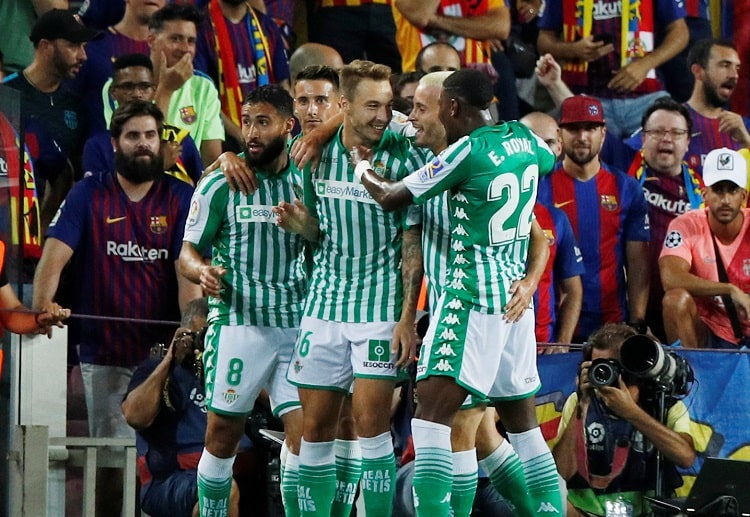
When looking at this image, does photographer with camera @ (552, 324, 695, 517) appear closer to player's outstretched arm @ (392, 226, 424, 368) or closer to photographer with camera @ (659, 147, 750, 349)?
player's outstretched arm @ (392, 226, 424, 368)

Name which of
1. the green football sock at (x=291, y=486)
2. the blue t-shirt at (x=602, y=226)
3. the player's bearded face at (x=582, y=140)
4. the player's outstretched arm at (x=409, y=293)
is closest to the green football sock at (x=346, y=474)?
the green football sock at (x=291, y=486)

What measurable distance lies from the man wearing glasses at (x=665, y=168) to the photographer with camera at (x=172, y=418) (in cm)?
352

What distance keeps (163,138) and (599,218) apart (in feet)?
9.37

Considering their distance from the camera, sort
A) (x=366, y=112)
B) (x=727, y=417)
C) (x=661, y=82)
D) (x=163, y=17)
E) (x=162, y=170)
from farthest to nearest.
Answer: (x=661, y=82) → (x=163, y=17) → (x=162, y=170) → (x=727, y=417) → (x=366, y=112)

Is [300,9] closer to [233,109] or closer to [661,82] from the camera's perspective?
[233,109]

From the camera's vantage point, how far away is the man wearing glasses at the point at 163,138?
29.2 feet

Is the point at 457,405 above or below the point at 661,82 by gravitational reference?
below

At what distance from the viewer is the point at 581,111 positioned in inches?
365

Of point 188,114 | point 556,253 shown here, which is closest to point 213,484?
point 556,253

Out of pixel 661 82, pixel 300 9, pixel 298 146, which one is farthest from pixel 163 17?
pixel 661 82

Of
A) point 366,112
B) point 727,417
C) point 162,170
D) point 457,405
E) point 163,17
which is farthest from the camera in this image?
point 163,17

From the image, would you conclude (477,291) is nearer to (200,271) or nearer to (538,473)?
(538,473)

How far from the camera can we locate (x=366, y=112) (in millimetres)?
6422

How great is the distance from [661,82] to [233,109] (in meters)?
3.32
